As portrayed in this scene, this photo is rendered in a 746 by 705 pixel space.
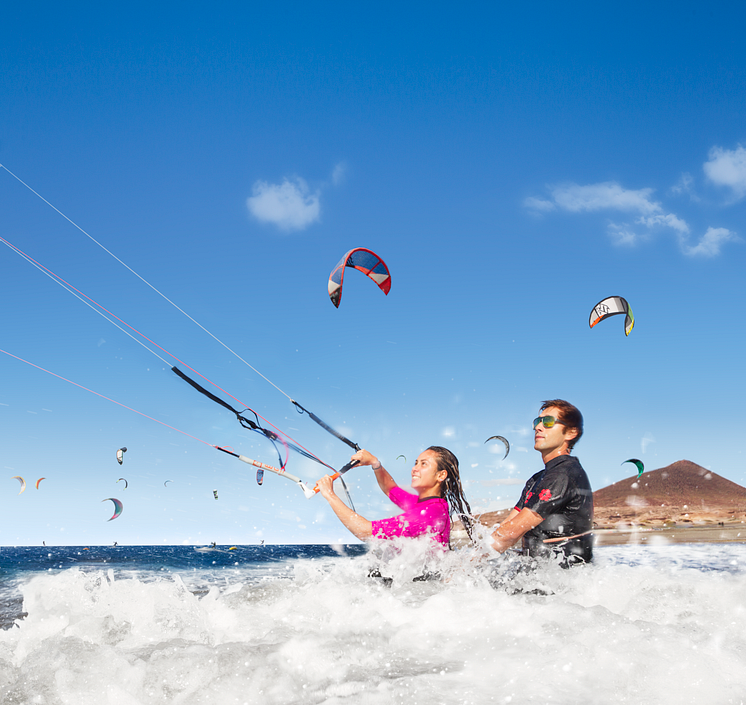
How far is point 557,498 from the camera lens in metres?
3.71

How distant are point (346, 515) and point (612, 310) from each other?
177 inches

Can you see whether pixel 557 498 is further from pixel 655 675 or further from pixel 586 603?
pixel 655 675

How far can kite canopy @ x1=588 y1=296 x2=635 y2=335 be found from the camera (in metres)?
6.30

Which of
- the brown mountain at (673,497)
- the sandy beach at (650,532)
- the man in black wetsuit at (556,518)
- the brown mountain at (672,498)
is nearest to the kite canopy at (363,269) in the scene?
the man in black wetsuit at (556,518)

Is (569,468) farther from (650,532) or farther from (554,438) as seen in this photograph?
(650,532)

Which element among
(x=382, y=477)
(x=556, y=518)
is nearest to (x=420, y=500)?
(x=382, y=477)

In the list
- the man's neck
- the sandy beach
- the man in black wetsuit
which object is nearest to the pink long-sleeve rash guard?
the man in black wetsuit

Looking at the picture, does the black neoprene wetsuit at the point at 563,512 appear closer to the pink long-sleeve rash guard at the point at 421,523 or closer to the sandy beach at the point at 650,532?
the pink long-sleeve rash guard at the point at 421,523

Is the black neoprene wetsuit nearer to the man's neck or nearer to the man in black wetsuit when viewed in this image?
the man in black wetsuit

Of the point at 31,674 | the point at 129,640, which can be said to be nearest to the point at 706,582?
the point at 129,640

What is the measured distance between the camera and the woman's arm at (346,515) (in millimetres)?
4082

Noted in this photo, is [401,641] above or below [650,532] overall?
above

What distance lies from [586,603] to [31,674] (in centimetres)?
354

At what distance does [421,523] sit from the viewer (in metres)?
4.09
